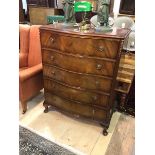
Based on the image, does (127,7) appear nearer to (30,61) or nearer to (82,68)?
(82,68)

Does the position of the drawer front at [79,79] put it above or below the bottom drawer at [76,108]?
above

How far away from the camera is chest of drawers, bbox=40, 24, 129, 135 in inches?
55.9

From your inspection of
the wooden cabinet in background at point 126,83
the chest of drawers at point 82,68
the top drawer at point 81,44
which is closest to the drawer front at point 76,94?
the chest of drawers at point 82,68

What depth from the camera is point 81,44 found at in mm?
1478

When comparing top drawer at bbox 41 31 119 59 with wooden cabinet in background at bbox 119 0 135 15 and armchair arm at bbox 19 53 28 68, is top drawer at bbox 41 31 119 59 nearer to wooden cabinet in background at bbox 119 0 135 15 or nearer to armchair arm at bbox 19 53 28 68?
armchair arm at bbox 19 53 28 68

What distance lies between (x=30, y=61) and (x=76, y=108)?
0.95 m

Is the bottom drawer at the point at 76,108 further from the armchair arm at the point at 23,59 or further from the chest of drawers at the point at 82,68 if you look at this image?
the armchair arm at the point at 23,59

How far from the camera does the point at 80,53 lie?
153cm

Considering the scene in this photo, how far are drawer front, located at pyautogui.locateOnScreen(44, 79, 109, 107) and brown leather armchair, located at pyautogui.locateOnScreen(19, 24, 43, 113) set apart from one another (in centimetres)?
25

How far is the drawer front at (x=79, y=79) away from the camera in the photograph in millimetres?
1557

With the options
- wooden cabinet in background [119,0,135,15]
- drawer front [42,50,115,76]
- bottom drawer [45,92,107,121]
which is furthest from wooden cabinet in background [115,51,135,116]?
wooden cabinet in background [119,0,135,15]
